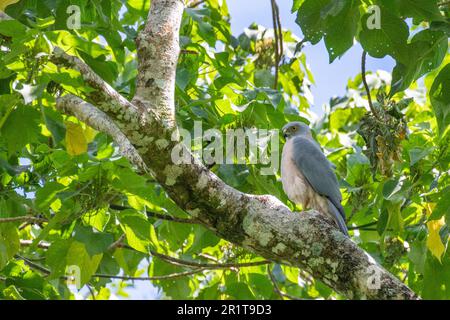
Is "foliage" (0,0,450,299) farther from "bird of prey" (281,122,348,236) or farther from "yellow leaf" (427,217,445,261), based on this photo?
"bird of prey" (281,122,348,236)

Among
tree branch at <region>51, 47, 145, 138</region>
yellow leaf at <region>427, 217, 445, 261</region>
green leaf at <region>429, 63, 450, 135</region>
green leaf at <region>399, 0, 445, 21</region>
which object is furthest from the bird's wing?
tree branch at <region>51, 47, 145, 138</region>

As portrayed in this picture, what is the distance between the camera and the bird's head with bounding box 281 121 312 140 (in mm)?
5359

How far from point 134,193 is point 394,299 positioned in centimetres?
131

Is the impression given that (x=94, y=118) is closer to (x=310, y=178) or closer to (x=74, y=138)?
Result: (x=74, y=138)

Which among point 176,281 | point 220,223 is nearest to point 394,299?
point 220,223

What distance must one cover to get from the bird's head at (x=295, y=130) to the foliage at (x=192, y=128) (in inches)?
12.0

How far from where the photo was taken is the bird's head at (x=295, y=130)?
5.36m

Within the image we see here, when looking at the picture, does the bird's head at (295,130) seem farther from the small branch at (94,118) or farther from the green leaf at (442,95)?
the green leaf at (442,95)

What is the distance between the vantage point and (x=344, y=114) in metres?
6.43

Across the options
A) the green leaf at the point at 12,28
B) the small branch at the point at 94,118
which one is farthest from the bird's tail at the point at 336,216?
the green leaf at the point at 12,28

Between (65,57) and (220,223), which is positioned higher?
(65,57)

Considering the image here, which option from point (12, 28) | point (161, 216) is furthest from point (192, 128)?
point (12, 28)

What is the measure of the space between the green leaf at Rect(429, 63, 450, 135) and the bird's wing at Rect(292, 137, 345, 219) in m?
1.62

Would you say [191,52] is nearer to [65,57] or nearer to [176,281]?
[65,57]
